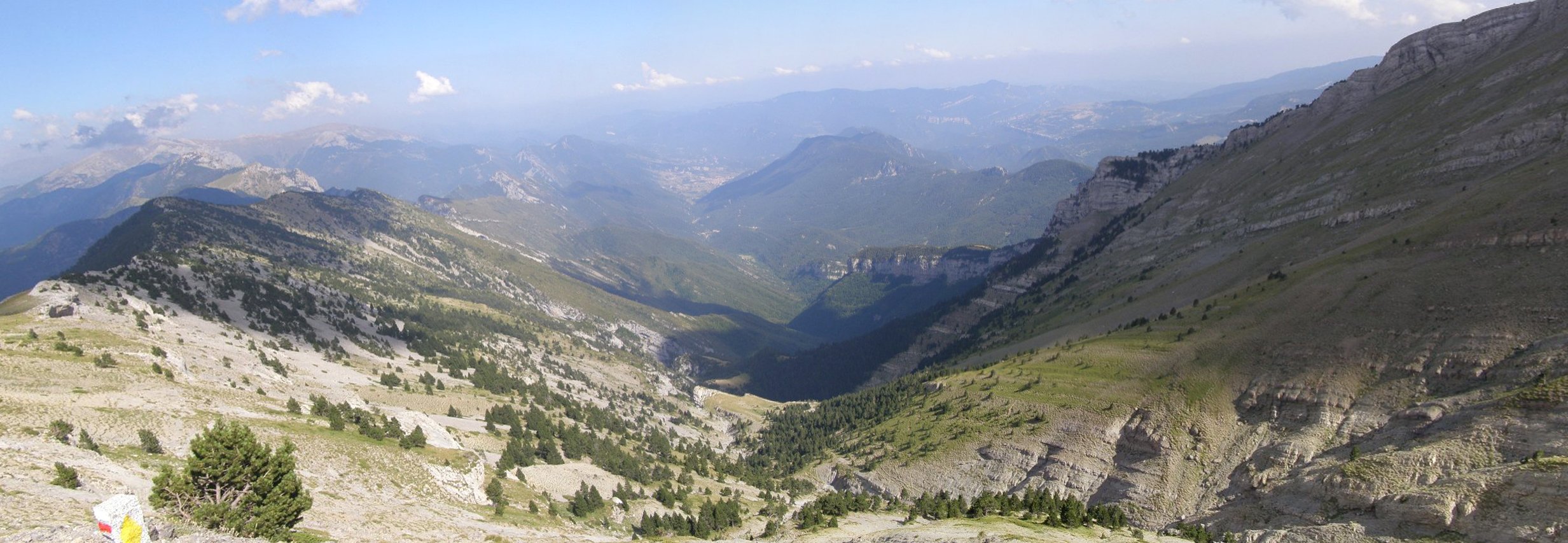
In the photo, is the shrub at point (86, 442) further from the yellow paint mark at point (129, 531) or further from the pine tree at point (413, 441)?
the yellow paint mark at point (129, 531)

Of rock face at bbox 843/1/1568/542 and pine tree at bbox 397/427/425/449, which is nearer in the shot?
rock face at bbox 843/1/1568/542

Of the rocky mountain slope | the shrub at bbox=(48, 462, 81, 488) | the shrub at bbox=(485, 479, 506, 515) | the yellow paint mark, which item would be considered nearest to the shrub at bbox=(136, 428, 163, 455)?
the shrub at bbox=(48, 462, 81, 488)

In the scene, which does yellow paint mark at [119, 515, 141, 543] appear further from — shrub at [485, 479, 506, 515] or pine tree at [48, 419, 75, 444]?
shrub at [485, 479, 506, 515]

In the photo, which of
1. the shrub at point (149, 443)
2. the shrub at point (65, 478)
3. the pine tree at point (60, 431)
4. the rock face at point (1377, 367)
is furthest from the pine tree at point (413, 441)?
the rock face at point (1377, 367)

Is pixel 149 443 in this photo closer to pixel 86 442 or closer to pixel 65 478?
pixel 86 442

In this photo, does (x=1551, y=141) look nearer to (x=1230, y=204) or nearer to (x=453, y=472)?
(x=1230, y=204)

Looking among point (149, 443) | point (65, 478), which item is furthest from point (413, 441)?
point (65, 478)

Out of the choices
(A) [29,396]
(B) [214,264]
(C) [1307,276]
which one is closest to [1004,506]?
(C) [1307,276]
